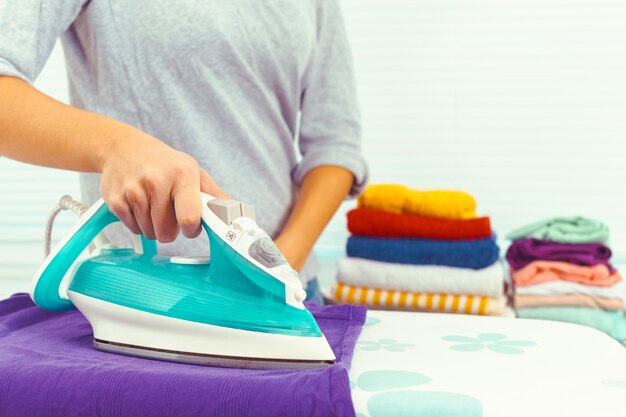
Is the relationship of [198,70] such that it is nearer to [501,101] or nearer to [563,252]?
[563,252]

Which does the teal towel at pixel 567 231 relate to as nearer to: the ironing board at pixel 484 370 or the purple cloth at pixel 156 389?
the ironing board at pixel 484 370

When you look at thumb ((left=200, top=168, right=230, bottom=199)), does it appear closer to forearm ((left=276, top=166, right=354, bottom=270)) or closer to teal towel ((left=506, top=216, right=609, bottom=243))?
forearm ((left=276, top=166, right=354, bottom=270))

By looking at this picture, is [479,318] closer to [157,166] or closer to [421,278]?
[157,166]

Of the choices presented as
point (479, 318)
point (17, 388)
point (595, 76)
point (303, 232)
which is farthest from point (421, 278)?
point (17, 388)

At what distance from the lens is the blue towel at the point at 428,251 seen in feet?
5.54

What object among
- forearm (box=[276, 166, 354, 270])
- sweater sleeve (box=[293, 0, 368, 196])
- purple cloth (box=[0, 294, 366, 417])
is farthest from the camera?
sweater sleeve (box=[293, 0, 368, 196])

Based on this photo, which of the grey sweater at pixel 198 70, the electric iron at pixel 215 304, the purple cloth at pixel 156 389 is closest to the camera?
the purple cloth at pixel 156 389

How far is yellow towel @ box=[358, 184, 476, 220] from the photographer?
1.73 meters

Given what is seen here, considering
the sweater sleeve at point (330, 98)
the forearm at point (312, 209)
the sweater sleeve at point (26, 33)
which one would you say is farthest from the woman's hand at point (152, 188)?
the sweater sleeve at point (330, 98)

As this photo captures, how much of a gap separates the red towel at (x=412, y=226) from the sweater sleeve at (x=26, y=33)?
0.94 meters

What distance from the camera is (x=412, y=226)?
174 cm

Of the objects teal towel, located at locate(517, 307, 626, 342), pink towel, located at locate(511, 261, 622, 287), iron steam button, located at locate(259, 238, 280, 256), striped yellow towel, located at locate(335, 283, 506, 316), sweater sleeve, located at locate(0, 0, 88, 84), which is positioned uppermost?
sweater sleeve, located at locate(0, 0, 88, 84)

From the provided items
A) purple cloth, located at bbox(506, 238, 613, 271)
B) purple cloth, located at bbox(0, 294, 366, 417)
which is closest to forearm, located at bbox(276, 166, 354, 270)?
purple cloth, located at bbox(0, 294, 366, 417)

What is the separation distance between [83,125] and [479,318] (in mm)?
620
